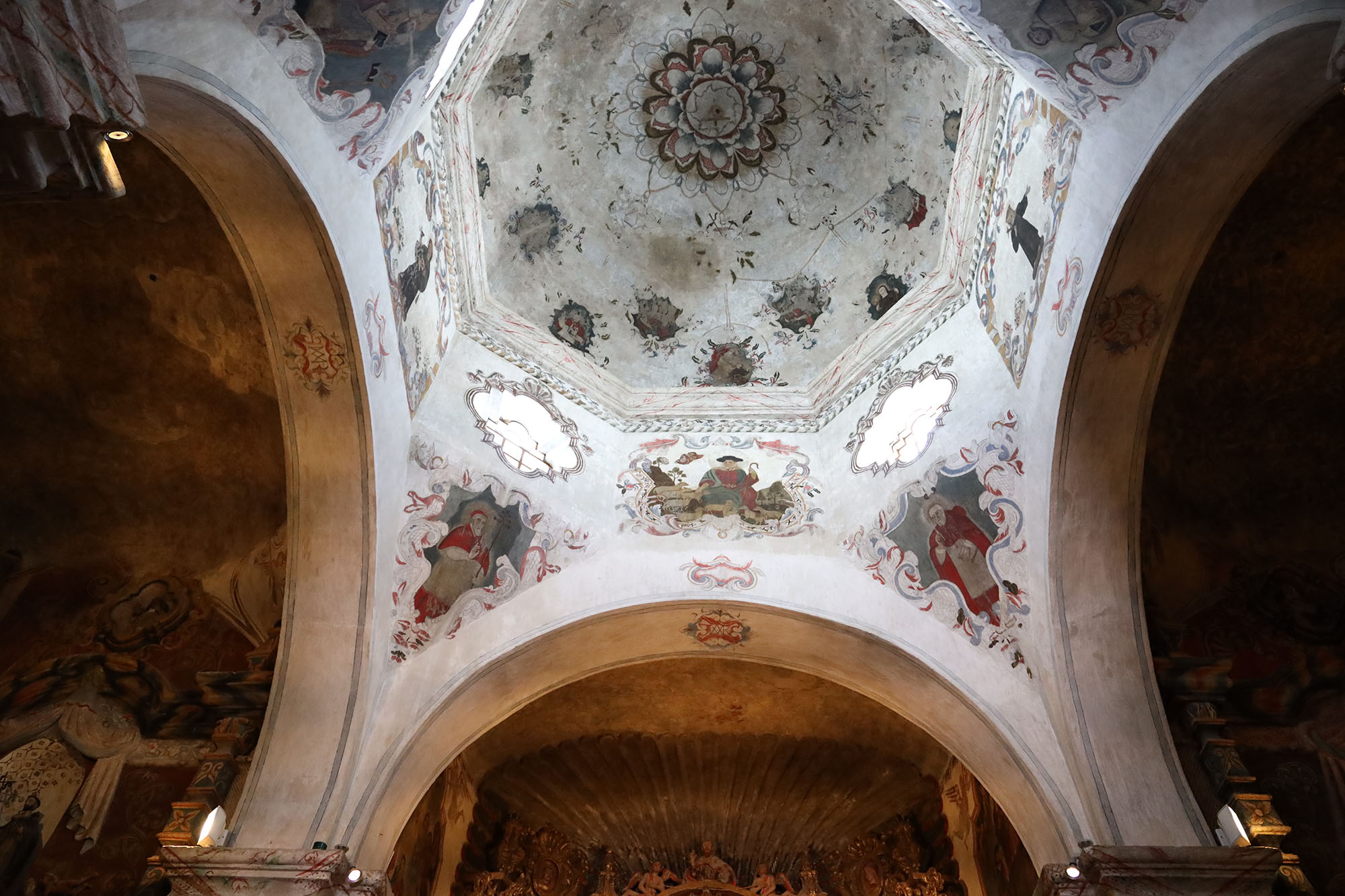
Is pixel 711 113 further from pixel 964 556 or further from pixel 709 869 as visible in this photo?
pixel 709 869

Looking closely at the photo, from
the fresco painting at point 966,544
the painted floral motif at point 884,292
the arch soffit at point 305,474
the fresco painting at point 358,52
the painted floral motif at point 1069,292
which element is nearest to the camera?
Result: the fresco painting at point 358,52

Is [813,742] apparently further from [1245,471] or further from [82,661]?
[82,661]

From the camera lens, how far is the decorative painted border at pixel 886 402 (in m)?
9.63

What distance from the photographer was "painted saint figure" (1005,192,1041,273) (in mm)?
8367

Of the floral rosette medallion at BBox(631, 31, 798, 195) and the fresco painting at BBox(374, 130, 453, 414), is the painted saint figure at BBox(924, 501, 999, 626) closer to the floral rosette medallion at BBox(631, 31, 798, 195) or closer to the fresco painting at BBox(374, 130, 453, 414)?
the floral rosette medallion at BBox(631, 31, 798, 195)

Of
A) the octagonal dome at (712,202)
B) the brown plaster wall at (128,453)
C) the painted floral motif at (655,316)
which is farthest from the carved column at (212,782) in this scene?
the painted floral motif at (655,316)

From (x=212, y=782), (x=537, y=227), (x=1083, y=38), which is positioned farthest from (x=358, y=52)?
(x=212, y=782)

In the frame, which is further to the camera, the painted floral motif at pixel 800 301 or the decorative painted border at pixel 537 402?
the painted floral motif at pixel 800 301

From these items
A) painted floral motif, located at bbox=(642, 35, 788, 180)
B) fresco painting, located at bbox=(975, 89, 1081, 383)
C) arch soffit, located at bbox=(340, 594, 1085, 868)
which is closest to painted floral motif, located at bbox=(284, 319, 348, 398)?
arch soffit, located at bbox=(340, 594, 1085, 868)

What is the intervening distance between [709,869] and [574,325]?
7.00 meters

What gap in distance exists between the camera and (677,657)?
10.1m

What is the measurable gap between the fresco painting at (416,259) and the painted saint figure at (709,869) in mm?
6743

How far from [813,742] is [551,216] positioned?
7.54m

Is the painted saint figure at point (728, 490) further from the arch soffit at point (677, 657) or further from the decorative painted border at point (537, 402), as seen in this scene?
the decorative painted border at point (537, 402)
